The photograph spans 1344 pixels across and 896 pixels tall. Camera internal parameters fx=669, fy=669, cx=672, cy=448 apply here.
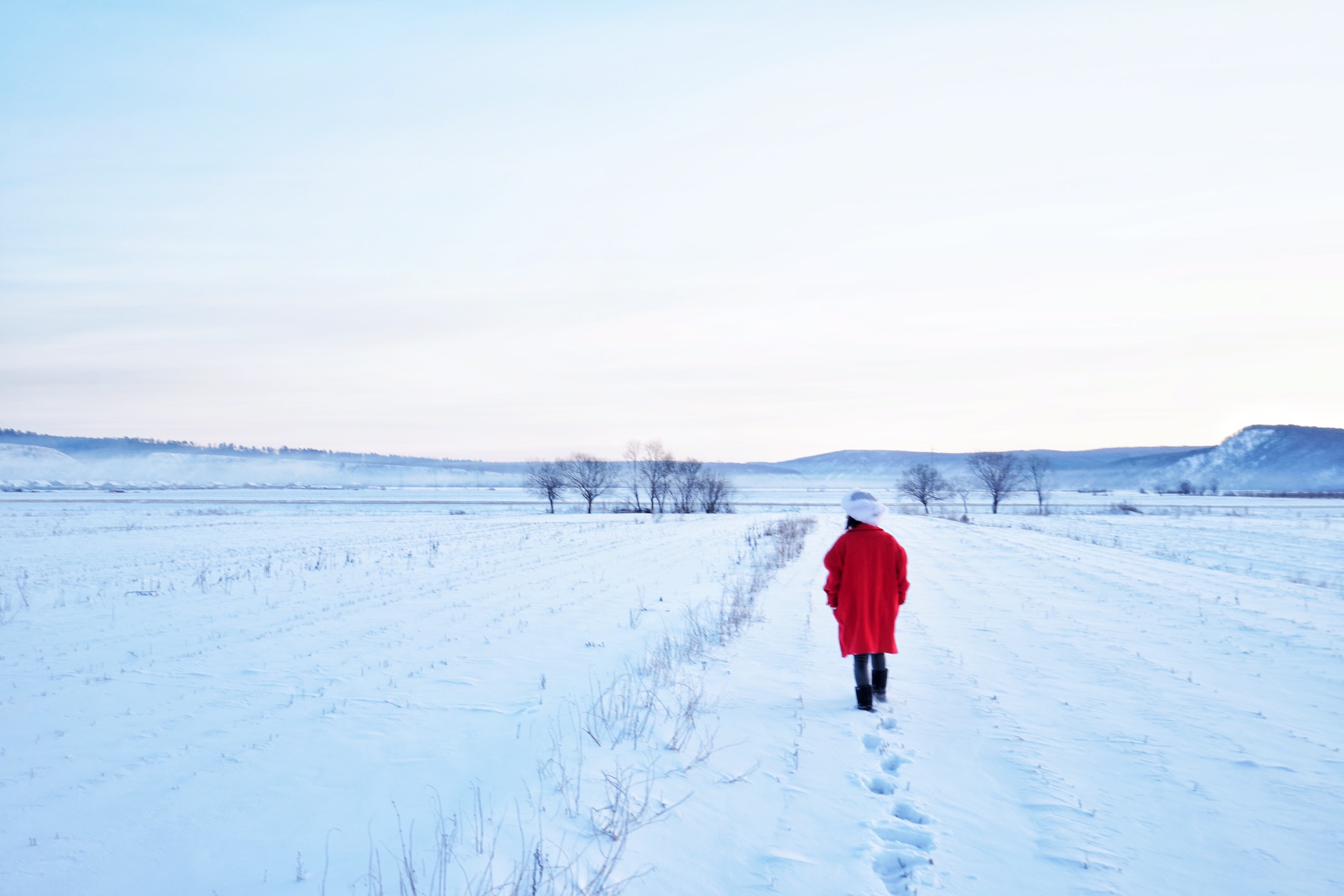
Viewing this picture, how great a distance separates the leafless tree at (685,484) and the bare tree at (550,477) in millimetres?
14489

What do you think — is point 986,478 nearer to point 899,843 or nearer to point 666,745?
point 666,745

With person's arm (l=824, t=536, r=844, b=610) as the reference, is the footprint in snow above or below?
below

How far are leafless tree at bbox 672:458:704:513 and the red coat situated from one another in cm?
6435

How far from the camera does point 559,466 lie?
8794 centimetres

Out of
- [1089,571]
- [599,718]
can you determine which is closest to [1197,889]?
[599,718]

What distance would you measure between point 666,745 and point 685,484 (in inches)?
2753

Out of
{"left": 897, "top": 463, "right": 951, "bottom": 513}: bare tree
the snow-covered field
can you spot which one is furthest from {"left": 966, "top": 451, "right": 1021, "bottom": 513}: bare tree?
the snow-covered field

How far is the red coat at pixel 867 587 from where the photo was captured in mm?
5961

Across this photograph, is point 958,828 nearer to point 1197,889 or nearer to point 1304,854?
point 1197,889

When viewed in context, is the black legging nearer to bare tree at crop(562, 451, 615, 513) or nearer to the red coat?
the red coat

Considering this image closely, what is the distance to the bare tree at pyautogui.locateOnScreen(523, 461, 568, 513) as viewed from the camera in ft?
273

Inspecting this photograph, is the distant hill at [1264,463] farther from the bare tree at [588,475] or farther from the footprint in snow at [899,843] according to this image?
the footprint in snow at [899,843]

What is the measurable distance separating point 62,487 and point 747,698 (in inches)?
6543

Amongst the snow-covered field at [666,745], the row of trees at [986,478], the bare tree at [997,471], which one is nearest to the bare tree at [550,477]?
the row of trees at [986,478]
